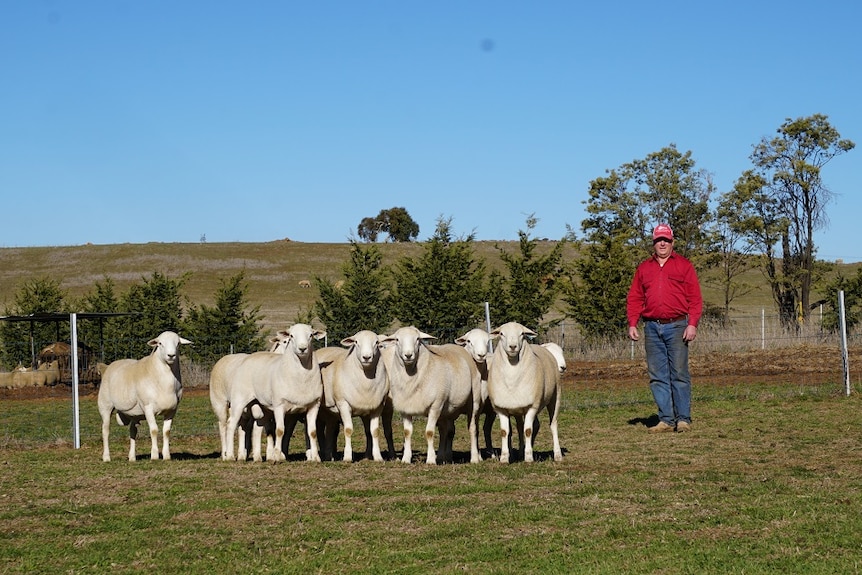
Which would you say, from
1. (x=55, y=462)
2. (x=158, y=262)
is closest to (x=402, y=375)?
(x=55, y=462)

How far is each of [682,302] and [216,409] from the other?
23.8 ft

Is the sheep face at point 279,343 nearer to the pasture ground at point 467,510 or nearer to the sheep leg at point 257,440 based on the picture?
the sheep leg at point 257,440

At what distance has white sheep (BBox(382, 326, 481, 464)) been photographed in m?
13.3

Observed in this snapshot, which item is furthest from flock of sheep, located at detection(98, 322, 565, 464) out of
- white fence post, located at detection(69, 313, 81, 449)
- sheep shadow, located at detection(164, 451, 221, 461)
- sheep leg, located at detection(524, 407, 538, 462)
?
white fence post, located at detection(69, 313, 81, 449)

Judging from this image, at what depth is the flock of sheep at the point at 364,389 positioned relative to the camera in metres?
13.4

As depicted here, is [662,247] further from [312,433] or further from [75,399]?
[75,399]

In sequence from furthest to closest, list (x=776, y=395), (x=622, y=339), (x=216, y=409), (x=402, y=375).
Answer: (x=622, y=339) → (x=776, y=395) → (x=216, y=409) → (x=402, y=375)

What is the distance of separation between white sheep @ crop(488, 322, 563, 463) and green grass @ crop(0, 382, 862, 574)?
579 millimetres

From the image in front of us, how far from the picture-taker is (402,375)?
Answer: 13.6m

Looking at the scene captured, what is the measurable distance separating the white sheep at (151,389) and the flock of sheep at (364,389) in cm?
2

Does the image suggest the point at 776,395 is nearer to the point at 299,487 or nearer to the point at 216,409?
the point at 216,409

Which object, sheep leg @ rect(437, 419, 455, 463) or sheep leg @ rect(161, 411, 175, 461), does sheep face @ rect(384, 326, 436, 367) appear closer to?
sheep leg @ rect(437, 419, 455, 463)

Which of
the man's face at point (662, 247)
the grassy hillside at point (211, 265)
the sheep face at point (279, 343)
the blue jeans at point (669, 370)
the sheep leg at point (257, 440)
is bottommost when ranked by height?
the sheep leg at point (257, 440)

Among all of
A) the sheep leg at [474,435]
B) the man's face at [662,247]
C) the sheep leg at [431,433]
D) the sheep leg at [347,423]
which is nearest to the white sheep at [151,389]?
the sheep leg at [347,423]
